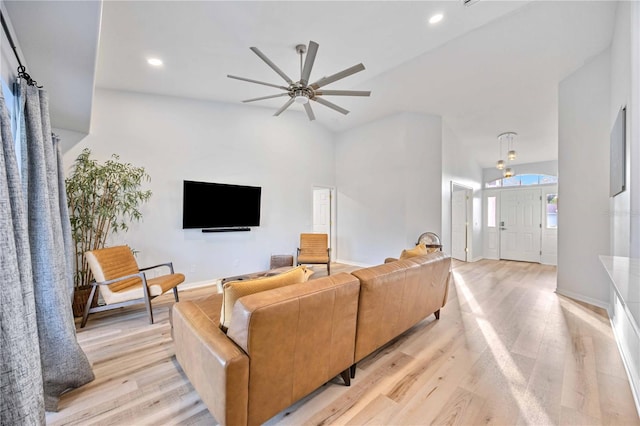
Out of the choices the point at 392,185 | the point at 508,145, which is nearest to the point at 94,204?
the point at 392,185

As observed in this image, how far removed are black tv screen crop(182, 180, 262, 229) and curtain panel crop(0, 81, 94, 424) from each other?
2.12 metres

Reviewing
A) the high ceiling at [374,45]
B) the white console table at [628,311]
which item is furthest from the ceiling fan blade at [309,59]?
the white console table at [628,311]

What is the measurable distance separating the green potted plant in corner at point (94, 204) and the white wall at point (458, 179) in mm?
5438

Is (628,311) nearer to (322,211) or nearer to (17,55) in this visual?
(17,55)

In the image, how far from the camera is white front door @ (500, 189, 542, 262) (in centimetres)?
644

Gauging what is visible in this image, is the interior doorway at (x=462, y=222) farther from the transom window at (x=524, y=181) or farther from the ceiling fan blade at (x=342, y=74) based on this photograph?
the ceiling fan blade at (x=342, y=74)

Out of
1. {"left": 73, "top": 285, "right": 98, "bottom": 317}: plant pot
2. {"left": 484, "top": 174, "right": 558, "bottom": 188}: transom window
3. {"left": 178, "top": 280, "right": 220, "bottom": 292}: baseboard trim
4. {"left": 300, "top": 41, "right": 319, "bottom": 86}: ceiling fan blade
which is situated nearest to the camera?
{"left": 300, "top": 41, "right": 319, "bottom": 86}: ceiling fan blade

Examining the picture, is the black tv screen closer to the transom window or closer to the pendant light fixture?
the pendant light fixture

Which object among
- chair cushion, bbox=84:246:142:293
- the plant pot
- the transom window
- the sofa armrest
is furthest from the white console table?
the transom window

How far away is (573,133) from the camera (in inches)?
136

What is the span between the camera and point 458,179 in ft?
19.2

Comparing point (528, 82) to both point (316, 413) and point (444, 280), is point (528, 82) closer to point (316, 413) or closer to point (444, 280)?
point (444, 280)

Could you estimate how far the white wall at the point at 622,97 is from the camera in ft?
7.11

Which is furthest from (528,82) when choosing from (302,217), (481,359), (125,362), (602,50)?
(125,362)
